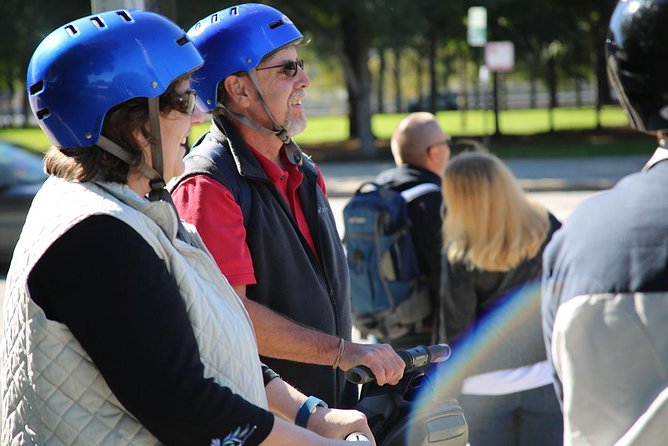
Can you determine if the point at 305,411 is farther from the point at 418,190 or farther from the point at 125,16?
the point at 418,190

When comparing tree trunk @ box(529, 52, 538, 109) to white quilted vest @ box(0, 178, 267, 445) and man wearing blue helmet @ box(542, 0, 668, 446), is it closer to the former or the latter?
white quilted vest @ box(0, 178, 267, 445)

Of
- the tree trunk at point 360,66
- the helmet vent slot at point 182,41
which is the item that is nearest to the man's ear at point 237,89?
the helmet vent slot at point 182,41

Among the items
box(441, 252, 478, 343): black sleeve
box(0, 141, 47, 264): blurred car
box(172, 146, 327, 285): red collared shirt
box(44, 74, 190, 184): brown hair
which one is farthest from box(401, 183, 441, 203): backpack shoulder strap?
box(0, 141, 47, 264): blurred car

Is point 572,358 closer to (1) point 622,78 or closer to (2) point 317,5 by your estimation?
(1) point 622,78

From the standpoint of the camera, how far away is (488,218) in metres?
4.48

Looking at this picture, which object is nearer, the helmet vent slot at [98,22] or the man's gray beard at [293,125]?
the helmet vent slot at [98,22]

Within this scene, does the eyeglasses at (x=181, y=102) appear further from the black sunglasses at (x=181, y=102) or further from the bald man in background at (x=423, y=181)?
the bald man in background at (x=423, y=181)

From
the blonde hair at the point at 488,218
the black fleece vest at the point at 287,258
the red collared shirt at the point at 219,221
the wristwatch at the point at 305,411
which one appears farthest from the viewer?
the blonde hair at the point at 488,218

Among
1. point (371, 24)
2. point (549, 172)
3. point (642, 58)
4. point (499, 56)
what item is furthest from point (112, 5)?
point (371, 24)

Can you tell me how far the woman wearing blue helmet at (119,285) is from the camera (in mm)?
1821

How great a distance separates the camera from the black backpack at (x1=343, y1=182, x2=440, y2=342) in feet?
15.5

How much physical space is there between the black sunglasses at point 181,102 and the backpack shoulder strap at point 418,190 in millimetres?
2740

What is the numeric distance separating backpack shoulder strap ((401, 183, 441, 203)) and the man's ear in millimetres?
1836

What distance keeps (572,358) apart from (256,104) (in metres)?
1.81
